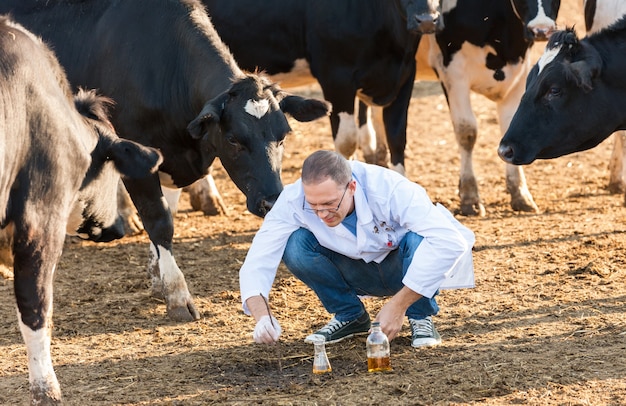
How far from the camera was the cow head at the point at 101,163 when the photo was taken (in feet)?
19.6

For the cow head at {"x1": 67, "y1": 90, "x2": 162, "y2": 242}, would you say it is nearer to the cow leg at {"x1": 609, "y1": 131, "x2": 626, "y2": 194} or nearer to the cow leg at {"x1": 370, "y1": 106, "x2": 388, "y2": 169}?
the cow leg at {"x1": 609, "y1": 131, "x2": 626, "y2": 194}

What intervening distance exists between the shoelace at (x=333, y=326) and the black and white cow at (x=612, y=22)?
112 inches

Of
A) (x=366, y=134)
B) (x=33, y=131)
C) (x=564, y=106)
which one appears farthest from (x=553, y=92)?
(x=366, y=134)

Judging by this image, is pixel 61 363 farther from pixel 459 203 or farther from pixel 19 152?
pixel 459 203

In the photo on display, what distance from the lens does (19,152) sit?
203 inches

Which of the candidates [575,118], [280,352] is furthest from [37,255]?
[575,118]

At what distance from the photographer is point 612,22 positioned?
7539mm

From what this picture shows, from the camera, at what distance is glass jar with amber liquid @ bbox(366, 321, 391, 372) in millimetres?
5457

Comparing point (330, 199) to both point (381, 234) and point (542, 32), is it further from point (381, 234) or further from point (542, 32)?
point (542, 32)

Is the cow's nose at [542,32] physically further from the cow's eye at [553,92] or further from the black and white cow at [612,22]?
the cow's eye at [553,92]

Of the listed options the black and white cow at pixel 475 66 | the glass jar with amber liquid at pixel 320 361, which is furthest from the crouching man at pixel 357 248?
the black and white cow at pixel 475 66

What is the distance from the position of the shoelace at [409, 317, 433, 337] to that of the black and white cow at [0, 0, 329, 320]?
127 cm

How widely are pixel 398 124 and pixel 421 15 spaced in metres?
1.14

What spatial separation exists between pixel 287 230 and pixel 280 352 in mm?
742
